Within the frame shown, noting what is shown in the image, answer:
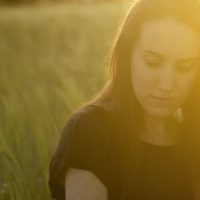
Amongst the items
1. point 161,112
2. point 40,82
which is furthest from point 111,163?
point 40,82

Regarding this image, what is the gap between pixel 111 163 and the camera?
8.50ft

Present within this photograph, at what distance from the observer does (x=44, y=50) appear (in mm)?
8117

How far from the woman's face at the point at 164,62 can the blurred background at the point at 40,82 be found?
20.6 inches

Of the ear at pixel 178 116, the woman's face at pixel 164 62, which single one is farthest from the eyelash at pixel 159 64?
the ear at pixel 178 116

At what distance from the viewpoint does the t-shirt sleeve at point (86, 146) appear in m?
2.57

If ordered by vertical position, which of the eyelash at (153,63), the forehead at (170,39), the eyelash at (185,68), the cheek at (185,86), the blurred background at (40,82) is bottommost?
the blurred background at (40,82)

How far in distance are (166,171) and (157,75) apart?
33 centimetres

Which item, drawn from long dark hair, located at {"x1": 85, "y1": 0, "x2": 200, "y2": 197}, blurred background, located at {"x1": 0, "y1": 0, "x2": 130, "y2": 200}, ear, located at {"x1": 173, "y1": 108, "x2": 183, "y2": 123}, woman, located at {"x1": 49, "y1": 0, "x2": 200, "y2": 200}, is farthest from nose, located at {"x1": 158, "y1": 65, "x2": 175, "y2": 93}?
blurred background, located at {"x1": 0, "y1": 0, "x2": 130, "y2": 200}

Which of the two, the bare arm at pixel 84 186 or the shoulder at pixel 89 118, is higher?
the shoulder at pixel 89 118

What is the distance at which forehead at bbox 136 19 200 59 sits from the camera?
2.51 m

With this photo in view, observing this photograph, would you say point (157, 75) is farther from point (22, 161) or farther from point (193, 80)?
point (22, 161)

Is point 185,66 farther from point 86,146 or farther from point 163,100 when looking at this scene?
point 86,146

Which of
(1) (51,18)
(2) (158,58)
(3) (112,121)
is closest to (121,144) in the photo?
(3) (112,121)

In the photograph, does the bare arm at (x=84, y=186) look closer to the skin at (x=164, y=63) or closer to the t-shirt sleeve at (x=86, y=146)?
the t-shirt sleeve at (x=86, y=146)
